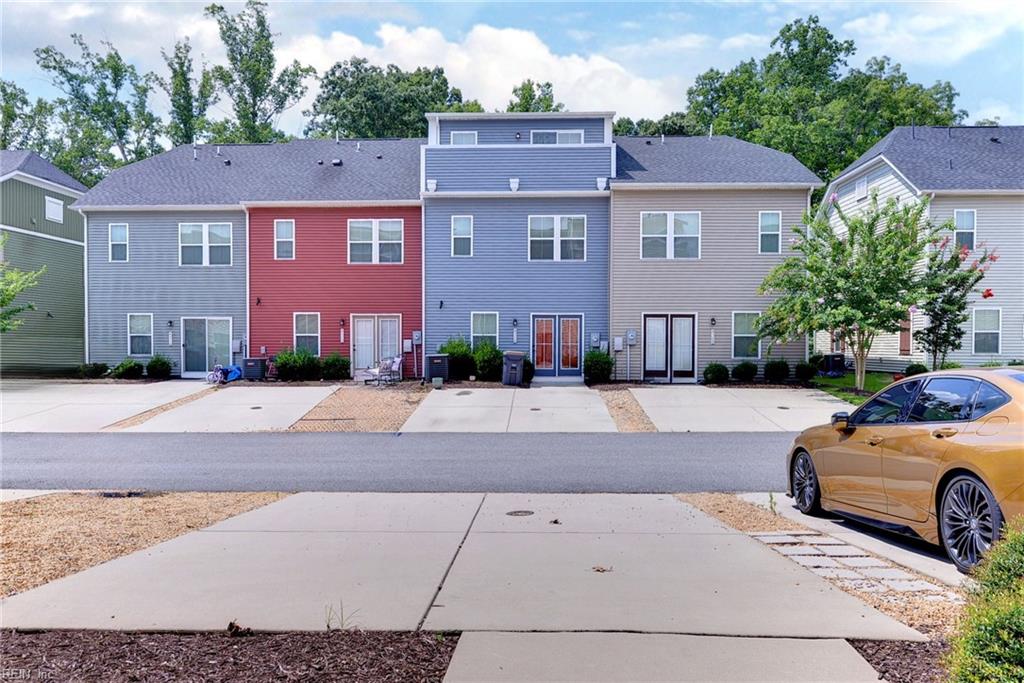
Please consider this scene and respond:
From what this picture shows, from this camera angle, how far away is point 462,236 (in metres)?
25.5

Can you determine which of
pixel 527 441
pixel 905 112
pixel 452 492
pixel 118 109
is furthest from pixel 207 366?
pixel 905 112

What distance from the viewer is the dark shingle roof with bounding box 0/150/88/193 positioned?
28286mm

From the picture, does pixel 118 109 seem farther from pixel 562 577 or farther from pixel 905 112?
pixel 562 577

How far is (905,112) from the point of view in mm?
43000

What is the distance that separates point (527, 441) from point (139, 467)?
6.97 meters

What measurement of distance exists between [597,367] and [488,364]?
3451mm

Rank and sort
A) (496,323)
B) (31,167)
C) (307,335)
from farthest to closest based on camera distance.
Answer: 1. (31,167)
2. (307,335)
3. (496,323)

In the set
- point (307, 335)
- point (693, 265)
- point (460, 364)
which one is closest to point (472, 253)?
point (460, 364)

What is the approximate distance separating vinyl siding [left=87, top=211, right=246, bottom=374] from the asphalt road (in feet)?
36.5

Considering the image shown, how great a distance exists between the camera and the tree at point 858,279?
2025cm

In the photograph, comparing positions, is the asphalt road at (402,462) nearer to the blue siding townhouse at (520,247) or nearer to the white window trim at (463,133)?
the blue siding townhouse at (520,247)

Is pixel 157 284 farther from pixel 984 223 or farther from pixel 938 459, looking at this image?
pixel 984 223

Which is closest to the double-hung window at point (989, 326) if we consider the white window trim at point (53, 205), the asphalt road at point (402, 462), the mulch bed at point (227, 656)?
the asphalt road at point (402, 462)

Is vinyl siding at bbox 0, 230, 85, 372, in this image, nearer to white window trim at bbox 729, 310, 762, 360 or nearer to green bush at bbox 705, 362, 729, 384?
green bush at bbox 705, 362, 729, 384
